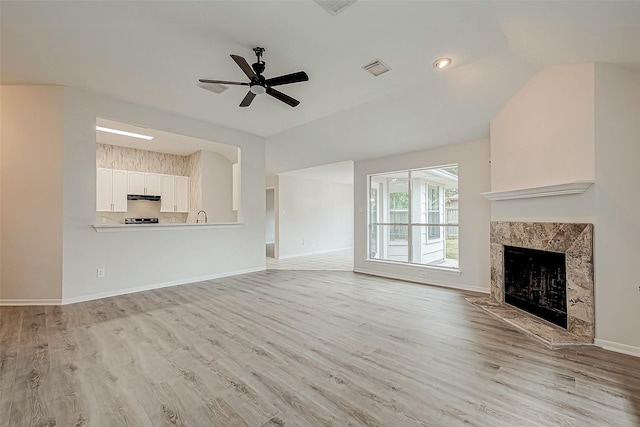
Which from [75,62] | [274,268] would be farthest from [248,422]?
[274,268]

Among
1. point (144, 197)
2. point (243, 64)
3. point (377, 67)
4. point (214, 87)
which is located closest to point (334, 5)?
point (243, 64)

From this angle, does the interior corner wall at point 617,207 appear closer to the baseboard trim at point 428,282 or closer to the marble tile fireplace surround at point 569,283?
the marble tile fireplace surround at point 569,283

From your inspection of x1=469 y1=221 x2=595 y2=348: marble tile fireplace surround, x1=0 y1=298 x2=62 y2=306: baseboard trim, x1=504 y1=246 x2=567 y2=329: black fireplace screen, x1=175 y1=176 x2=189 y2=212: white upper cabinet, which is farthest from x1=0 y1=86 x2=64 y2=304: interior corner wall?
x1=504 y1=246 x2=567 y2=329: black fireplace screen

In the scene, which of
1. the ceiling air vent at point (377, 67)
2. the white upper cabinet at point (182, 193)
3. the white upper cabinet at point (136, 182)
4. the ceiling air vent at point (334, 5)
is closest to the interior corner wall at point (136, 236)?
the white upper cabinet at point (182, 193)

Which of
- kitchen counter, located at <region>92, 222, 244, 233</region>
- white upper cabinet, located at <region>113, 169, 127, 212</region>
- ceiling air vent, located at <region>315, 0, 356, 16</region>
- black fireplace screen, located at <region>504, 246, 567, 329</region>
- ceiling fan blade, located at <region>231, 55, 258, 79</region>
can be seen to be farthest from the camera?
white upper cabinet, located at <region>113, 169, 127, 212</region>

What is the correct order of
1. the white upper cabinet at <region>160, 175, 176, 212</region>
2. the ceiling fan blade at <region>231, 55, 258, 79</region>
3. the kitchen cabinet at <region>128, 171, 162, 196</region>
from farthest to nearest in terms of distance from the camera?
the white upper cabinet at <region>160, 175, 176, 212</region> → the kitchen cabinet at <region>128, 171, 162, 196</region> → the ceiling fan blade at <region>231, 55, 258, 79</region>

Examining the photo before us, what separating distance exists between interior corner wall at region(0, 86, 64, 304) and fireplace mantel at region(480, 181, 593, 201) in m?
5.96

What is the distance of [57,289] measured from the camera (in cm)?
369

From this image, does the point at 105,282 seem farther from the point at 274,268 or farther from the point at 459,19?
the point at 459,19

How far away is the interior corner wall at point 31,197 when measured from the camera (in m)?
3.67

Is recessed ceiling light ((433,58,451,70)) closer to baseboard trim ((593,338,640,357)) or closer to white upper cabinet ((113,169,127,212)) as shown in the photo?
baseboard trim ((593,338,640,357))

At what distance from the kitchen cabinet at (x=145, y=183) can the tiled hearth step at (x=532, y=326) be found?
740cm

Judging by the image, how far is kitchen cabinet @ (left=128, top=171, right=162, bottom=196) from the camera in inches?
263

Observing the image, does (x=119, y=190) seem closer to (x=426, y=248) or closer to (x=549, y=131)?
(x=426, y=248)
